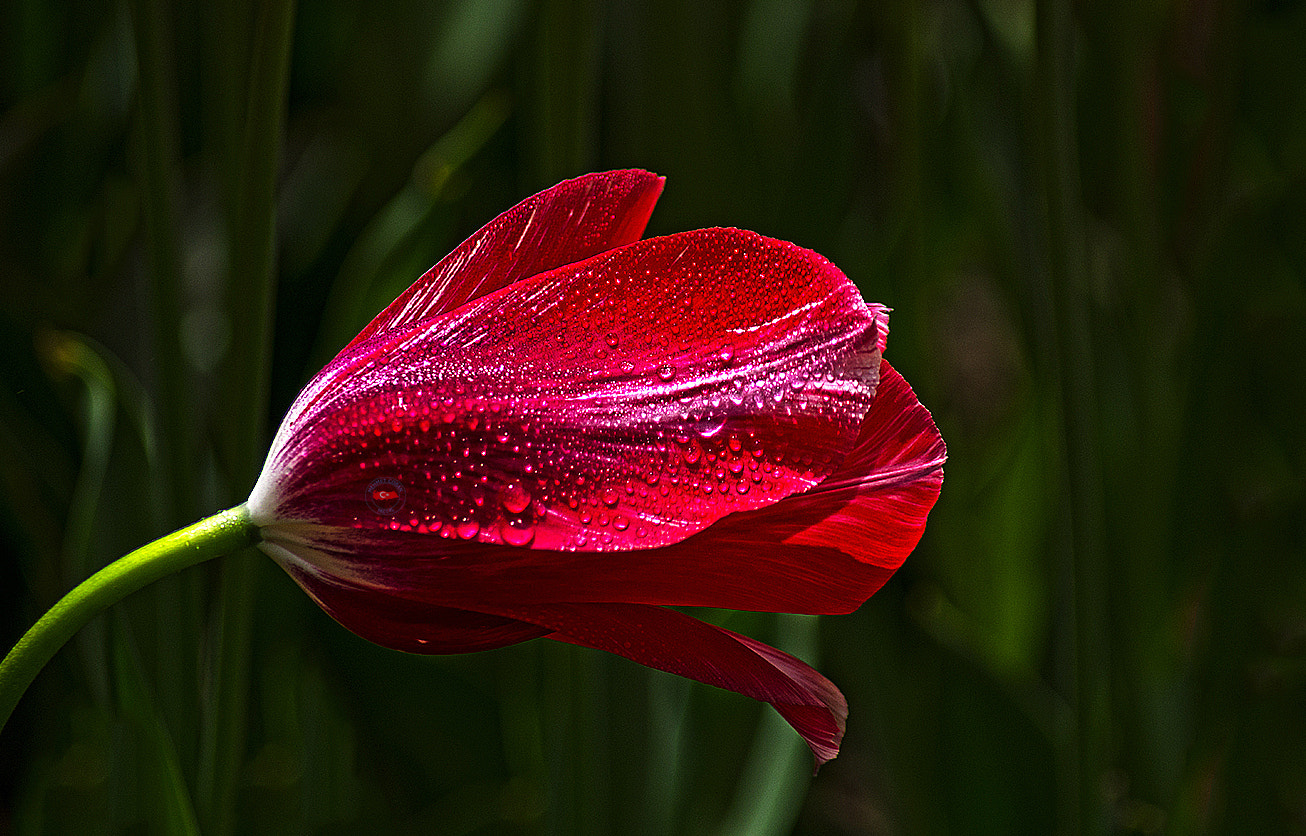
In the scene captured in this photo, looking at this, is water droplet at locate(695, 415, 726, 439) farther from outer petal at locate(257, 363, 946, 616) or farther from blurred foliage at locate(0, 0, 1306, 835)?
blurred foliage at locate(0, 0, 1306, 835)

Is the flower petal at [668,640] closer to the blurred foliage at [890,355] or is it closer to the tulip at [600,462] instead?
the tulip at [600,462]

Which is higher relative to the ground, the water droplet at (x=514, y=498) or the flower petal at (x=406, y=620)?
the water droplet at (x=514, y=498)

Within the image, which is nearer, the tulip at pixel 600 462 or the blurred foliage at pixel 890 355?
the tulip at pixel 600 462

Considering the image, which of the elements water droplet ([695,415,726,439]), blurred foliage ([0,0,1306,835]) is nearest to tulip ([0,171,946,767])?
water droplet ([695,415,726,439])

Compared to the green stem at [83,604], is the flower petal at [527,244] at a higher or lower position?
higher

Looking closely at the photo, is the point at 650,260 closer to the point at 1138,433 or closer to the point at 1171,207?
the point at 1138,433

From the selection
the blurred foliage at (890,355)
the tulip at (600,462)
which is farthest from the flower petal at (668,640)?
the blurred foliage at (890,355)

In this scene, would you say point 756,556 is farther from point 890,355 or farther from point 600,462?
point 890,355

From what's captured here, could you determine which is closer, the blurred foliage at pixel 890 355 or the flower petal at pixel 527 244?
the flower petal at pixel 527 244

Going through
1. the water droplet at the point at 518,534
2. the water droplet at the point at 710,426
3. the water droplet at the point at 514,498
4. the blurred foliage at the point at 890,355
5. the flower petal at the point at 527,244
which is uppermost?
the flower petal at the point at 527,244
